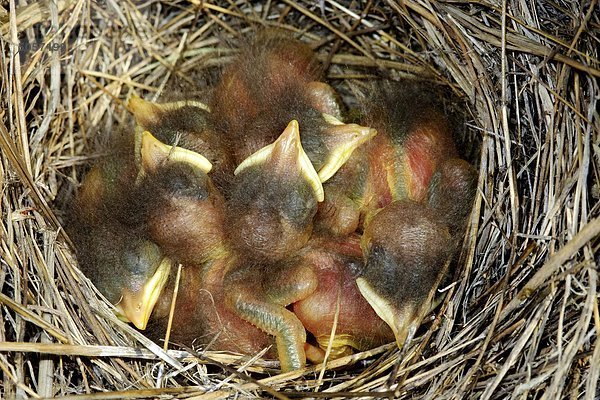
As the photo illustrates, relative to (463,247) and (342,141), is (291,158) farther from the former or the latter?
(463,247)

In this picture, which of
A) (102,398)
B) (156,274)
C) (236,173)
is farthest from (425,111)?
(102,398)

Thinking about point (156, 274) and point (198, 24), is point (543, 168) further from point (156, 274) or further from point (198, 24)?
point (198, 24)

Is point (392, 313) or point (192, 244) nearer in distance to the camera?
point (392, 313)

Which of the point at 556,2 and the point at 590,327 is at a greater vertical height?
the point at 556,2

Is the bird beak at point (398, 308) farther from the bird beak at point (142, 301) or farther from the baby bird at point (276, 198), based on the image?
the bird beak at point (142, 301)

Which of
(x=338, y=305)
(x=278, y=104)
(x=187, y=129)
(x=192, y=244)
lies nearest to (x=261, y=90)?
(x=278, y=104)

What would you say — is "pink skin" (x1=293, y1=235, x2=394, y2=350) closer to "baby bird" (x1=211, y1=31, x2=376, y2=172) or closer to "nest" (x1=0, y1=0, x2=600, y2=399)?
"nest" (x1=0, y1=0, x2=600, y2=399)
